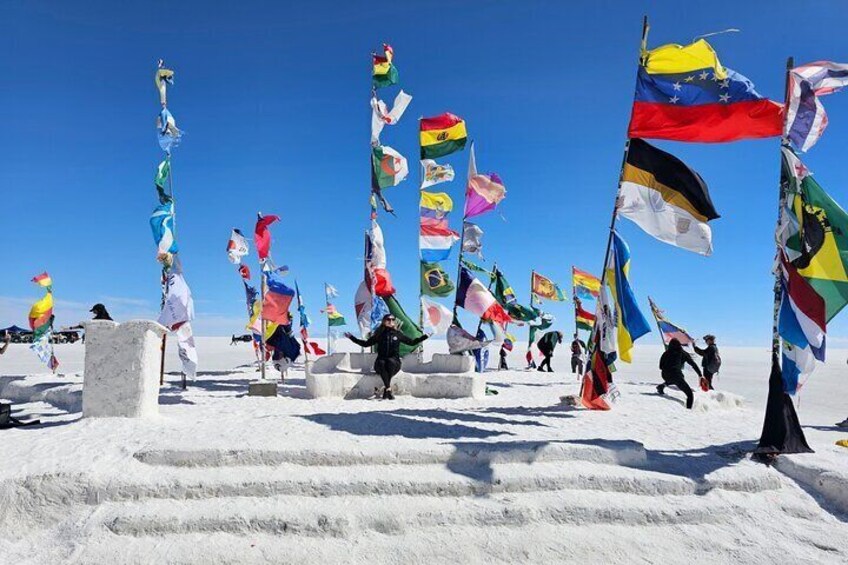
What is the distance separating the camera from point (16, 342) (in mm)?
47062

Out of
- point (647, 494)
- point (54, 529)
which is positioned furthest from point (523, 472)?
point (54, 529)

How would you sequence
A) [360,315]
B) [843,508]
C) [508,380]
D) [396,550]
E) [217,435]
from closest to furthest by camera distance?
[396,550]
[843,508]
[217,435]
[360,315]
[508,380]

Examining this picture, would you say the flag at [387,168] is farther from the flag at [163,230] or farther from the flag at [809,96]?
the flag at [809,96]

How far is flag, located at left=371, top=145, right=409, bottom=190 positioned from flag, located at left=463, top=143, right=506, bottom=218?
6.36ft

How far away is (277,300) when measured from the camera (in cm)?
1291

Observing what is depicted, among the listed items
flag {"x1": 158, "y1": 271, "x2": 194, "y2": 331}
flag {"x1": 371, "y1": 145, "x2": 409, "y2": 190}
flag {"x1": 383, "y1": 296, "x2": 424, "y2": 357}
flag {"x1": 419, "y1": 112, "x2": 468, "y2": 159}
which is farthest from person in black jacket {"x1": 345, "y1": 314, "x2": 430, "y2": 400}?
flag {"x1": 419, "y1": 112, "x2": 468, "y2": 159}

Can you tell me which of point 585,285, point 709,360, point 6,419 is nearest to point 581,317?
point 585,285

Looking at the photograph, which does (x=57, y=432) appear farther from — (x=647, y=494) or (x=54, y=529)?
(x=647, y=494)

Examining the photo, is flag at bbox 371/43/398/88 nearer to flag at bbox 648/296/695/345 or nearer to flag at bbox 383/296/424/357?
flag at bbox 383/296/424/357

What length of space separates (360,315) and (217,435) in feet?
21.4

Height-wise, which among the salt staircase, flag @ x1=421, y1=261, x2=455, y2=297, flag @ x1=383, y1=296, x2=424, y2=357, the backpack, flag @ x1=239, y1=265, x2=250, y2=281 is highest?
flag @ x1=239, y1=265, x2=250, y2=281

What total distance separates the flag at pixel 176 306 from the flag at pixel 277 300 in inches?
82.5

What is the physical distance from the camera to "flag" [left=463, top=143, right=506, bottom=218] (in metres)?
→ 14.0

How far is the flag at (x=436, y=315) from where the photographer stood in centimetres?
1310
